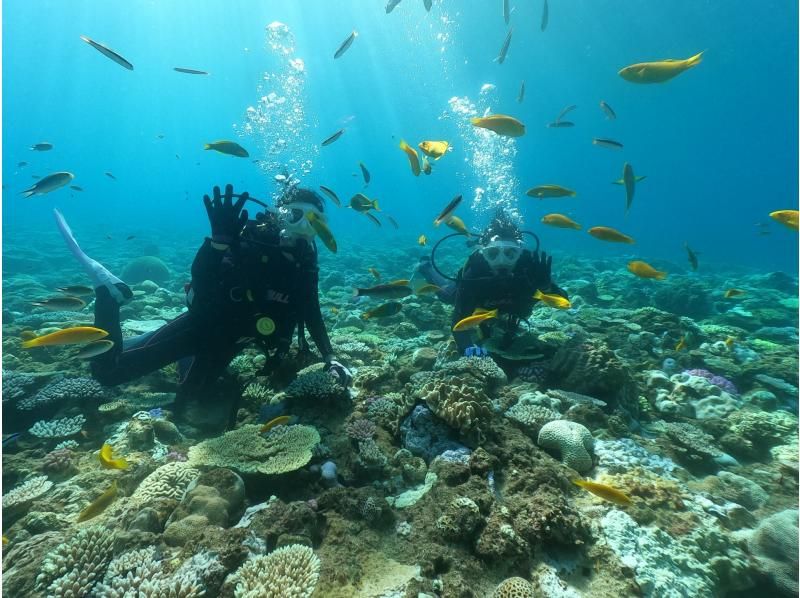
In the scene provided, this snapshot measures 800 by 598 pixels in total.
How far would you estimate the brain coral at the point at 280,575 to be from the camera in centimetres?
227

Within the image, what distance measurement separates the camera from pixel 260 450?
12.2 feet

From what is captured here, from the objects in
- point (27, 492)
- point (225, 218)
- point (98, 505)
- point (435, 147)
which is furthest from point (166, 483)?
point (435, 147)

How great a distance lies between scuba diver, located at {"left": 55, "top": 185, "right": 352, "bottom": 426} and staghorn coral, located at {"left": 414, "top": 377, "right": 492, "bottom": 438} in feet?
4.84

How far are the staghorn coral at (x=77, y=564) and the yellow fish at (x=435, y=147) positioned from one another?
209 inches

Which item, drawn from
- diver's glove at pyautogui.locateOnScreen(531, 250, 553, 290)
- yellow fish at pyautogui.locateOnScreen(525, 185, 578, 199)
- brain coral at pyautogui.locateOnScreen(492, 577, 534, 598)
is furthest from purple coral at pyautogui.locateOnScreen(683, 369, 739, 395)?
brain coral at pyautogui.locateOnScreen(492, 577, 534, 598)

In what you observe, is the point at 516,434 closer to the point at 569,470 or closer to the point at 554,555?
the point at 569,470

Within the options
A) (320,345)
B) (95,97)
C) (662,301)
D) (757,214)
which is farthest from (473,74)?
(95,97)

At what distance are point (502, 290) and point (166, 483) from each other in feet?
17.9

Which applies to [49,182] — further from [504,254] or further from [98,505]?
[504,254]

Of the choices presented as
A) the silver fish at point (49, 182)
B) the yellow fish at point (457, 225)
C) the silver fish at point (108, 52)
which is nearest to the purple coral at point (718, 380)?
the yellow fish at point (457, 225)

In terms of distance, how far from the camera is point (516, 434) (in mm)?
3984

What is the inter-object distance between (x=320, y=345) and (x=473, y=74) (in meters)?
66.4

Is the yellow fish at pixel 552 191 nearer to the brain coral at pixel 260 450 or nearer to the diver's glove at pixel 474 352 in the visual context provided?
the diver's glove at pixel 474 352

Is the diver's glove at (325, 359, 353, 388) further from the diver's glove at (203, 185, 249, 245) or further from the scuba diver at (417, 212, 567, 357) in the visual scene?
the diver's glove at (203, 185, 249, 245)
